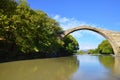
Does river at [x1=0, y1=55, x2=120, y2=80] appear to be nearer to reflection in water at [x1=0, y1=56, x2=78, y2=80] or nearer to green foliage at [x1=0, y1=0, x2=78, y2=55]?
reflection in water at [x1=0, y1=56, x2=78, y2=80]

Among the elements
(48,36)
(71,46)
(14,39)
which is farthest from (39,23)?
(71,46)

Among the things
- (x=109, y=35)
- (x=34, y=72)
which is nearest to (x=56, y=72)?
(x=34, y=72)

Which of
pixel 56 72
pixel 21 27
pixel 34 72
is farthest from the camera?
pixel 21 27

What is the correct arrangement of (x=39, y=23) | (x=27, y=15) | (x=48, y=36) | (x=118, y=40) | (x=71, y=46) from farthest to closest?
1. (x=71, y=46)
2. (x=118, y=40)
3. (x=48, y=36)
4. (x=39, y=23)
5. (x=27, y=15)

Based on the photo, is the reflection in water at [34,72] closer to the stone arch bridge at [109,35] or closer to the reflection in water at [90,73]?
the reflection in water at [90,73]

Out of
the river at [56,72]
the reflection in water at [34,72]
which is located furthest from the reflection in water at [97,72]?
the reflection in water at [34,72]

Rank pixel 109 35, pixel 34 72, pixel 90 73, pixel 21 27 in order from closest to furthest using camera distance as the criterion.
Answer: pixel 90 73 → pixel 34 72 → pixel 21 27 → pixel 109 35

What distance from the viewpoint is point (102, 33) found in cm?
6053

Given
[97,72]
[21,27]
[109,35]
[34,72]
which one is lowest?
[34,72]

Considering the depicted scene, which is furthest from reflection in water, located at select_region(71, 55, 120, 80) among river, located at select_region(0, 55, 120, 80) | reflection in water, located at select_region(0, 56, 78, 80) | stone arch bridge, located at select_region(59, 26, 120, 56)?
stone arch bridge, located at select_region(59, 26, 120, 56)

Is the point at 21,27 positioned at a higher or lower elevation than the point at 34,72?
higher

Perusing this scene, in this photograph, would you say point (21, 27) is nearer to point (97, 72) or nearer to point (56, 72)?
point (56, 72)

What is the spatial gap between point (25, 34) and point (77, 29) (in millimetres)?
29974

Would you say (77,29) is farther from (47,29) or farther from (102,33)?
(47,29)
